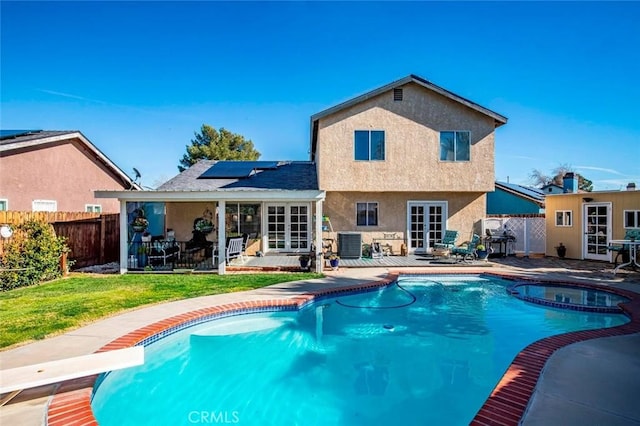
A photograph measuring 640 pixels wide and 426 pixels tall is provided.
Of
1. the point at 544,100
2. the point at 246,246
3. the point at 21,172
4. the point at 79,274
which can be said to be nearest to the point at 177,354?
the point at 79,274

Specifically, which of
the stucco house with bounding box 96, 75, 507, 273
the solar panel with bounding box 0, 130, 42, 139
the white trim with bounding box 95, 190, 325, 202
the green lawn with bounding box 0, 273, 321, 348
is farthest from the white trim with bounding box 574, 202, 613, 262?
the solar panel with bounding box 0, 130, 42, 139

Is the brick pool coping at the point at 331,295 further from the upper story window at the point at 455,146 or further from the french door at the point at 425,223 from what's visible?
the upper story window at the point at 455,146

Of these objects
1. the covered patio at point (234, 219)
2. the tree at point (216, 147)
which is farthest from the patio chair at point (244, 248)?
the tree at point (216, 147)

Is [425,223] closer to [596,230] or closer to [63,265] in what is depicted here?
[596,230]

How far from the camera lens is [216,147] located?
1706 inches

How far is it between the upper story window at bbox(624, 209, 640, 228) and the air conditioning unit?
37.4ft

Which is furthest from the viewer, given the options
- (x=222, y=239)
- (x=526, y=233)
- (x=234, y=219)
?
(x=526, y=233)

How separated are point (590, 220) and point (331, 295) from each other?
13.8 m

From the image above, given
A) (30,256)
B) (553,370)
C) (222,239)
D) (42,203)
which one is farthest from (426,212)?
(42,203)

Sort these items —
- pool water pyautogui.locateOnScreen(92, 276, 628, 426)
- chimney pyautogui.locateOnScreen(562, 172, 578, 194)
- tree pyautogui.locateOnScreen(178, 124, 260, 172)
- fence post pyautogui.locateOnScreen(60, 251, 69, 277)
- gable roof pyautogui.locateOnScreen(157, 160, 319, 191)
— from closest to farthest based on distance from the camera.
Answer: pool water pyautogui.locateOnScreen(92, 276, 628, 426) → fence post pyautogui.locateOnScreen(60, 251, 69, 277) → gable roof pyautogui.locateOnScreen(157, 160, 319, 191) → chimney pyautogui.locateOnScreen(562, 172, 578, 194) → tree pyautogui.locateOnScreen(178, 124, 260, 172)

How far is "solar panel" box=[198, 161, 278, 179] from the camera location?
18375 mm

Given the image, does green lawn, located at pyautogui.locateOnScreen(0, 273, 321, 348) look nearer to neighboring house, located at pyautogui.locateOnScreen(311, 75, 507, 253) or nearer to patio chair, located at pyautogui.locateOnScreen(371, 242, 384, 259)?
patio chair, located at pyautogui.locateOnScreen(371, 242, 384, 259)

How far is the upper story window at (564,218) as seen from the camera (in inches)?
672

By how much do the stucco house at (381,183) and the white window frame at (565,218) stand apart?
3672 millimetres
